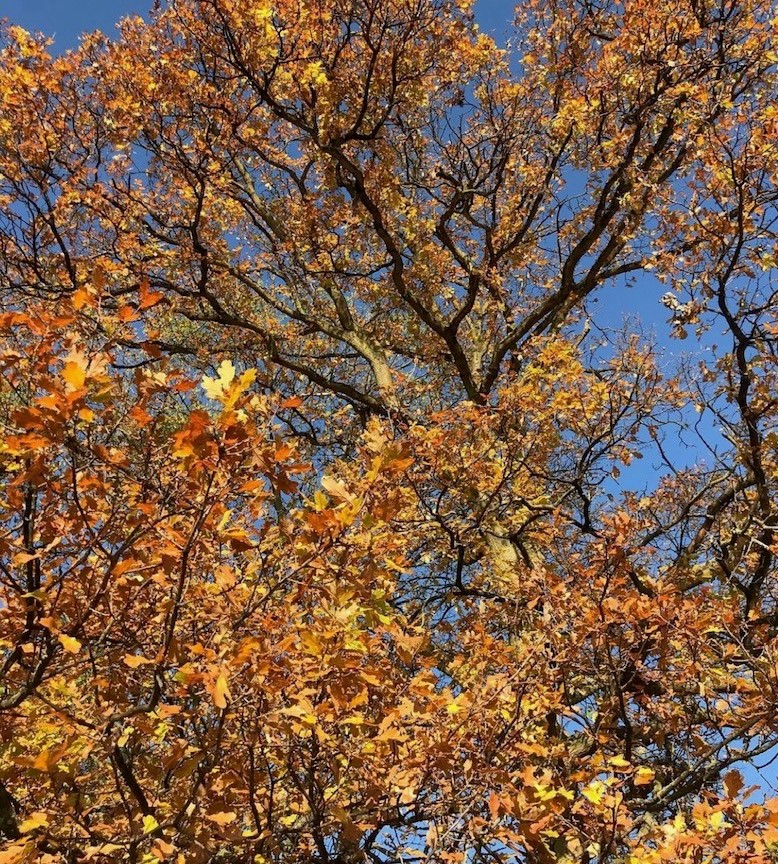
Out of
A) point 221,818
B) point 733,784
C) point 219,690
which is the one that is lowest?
point 733,784

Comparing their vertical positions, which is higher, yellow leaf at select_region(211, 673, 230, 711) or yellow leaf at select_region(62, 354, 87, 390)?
yellow leaf at select_region(62, 354, 87, 390)

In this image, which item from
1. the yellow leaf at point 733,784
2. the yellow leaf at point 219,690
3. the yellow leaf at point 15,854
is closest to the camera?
the yellow leaf at point 219,690

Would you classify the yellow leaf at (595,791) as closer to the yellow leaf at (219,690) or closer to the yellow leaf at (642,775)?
the yellow leaf at (642,775)

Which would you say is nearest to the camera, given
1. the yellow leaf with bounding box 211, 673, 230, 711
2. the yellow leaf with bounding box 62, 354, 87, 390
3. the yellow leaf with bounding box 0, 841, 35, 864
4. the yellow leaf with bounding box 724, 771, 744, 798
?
the yellow leaf with bounding box 211, 673, 230, 711

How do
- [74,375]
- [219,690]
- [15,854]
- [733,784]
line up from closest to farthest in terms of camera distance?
[219,690]
[74,375]
[15,854]
[733,784]

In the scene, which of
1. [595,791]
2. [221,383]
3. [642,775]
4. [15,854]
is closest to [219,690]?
[221,383]

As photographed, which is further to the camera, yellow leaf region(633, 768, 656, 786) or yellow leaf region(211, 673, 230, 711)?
yellow leaf region(633, 768, 656, 786)

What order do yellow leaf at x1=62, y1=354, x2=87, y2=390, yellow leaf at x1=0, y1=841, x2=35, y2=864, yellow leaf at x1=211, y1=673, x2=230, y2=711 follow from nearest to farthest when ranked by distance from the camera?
yellow leaf at x1=211, y1=673, x2=230, y2=711, yellow leaf at x1=62, y1=354, x2=87, y2=390, yellow leaf at x1=0, y1=841, x2=35, y2=864

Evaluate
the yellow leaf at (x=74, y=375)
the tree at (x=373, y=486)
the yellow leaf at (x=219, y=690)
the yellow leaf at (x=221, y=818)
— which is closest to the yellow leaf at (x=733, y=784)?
the tree at (x=373, y=486)

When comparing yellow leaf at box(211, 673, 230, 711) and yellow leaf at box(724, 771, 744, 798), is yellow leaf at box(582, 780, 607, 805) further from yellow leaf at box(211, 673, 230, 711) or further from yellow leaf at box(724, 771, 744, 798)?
yellow leaf at box(211, 673, 230, 711)

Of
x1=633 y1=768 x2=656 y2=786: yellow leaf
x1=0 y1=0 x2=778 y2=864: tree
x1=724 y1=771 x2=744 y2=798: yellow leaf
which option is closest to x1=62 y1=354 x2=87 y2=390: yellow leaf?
x1=0 y1=0 x2=778 y2=864: tree

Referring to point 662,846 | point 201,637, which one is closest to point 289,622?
point 201,637

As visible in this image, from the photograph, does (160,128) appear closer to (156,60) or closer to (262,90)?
(156,60)

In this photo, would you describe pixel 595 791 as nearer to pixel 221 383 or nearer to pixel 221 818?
pixel 221 818
